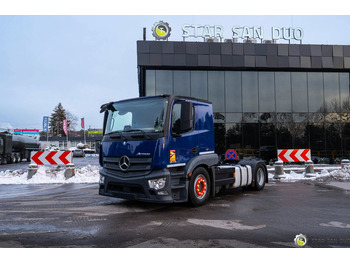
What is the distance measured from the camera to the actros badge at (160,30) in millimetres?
22797

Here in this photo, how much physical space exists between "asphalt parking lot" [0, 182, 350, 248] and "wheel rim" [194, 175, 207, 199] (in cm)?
31

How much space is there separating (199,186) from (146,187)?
1469mm

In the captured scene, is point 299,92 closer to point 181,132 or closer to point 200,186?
point 200,186

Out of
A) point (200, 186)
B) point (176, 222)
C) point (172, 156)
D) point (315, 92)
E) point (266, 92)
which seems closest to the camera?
point (176, 222)

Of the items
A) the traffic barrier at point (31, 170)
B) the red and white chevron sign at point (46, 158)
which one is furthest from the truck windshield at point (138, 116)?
the traffic barrier at point (31, 170)

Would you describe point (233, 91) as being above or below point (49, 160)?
above

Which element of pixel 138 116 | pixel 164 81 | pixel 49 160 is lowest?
pixel 49 160

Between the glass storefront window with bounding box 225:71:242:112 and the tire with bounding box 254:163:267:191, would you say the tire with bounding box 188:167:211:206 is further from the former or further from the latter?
the glass storefront window with bounding box 225:71:242:112

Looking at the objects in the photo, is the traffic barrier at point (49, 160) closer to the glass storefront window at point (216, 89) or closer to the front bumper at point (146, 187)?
the front bumper at point (146, 187)

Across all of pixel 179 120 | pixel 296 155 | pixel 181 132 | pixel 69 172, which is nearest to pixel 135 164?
pixel 181 132

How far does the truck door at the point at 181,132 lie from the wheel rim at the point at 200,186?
612 millimetres

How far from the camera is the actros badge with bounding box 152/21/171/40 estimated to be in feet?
74.8

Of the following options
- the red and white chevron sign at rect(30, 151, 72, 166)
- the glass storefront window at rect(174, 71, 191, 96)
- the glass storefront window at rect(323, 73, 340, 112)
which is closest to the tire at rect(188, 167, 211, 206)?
the red and white chevron sign at rect(30, 151, 72, 166)

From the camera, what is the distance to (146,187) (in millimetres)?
5910
